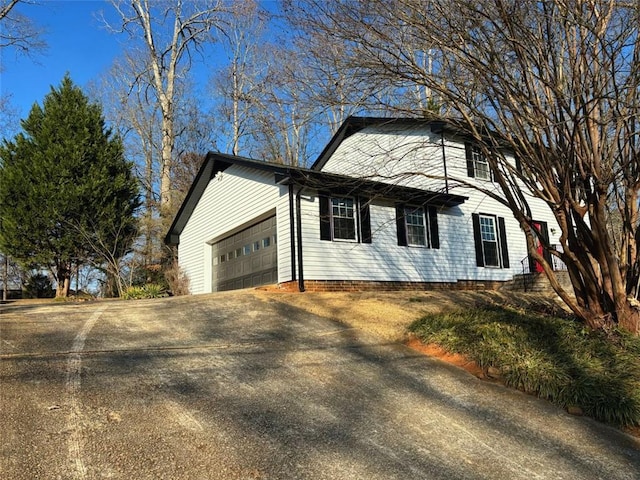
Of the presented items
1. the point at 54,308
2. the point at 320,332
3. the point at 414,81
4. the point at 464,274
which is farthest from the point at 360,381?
the point at 464,274

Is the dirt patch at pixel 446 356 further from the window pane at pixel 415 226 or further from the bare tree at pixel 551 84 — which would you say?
the window pane at pixel 415 226

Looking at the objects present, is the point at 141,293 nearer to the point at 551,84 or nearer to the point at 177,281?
the point at 177,281

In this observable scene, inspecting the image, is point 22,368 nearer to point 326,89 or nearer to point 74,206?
point 326,89

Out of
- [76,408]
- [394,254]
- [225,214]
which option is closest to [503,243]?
[394,254]

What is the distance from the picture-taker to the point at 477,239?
49.6 ft

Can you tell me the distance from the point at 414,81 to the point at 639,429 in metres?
5.67

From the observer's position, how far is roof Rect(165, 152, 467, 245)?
37.3 ft

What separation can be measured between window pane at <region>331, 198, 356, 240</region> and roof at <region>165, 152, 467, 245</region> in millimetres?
299

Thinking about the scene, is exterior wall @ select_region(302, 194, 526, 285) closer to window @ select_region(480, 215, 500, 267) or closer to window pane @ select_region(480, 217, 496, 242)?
window @ select_region(480, 215, 500, 267)

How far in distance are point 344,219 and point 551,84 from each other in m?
6.62

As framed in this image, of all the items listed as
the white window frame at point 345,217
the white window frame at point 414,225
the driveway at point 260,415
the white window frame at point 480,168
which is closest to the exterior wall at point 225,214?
the white window frame at point 345,217

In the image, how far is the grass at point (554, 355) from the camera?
535 cm

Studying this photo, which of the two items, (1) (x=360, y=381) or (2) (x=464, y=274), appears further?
(2) (x=464, y=274)

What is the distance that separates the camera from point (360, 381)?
5539 mm
